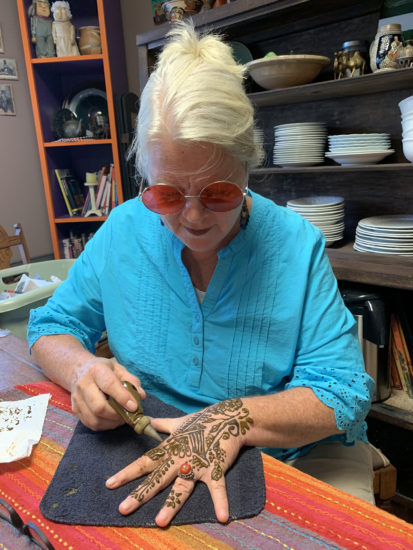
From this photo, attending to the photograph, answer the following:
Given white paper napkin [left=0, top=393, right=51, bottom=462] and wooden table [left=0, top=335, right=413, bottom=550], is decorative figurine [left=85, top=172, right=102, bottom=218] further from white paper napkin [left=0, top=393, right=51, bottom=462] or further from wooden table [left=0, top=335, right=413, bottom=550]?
wooden table [left=0, top=335, right=413, bottom=550]

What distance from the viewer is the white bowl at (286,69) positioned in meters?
1.85

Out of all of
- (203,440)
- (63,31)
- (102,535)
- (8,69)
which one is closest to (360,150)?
(203,440)

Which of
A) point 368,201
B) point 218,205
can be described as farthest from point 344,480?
point 368,201

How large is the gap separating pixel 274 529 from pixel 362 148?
165 centimetres

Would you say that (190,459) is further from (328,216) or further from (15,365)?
(328,216)

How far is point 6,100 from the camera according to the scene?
127 inches

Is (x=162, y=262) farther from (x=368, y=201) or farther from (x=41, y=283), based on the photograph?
(x=368, y=201)

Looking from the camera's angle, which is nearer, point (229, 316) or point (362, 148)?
point (229, 316)

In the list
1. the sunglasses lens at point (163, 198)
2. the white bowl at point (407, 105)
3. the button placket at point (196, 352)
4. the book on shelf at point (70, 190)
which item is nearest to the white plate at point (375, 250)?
the white bowl at point (407, 105)

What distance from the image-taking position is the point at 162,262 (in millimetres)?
1150

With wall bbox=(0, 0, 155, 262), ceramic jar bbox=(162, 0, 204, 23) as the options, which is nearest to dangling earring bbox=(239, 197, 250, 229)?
ceramic jar bbox=(162, 0, 204, 23)

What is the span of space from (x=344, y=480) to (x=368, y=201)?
1551 mm

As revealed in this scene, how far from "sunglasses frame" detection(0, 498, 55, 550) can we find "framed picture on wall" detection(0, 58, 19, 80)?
342 centimetres

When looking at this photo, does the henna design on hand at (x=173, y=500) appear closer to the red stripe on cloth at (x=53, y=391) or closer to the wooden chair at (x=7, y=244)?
the red stripe on cloth at (x=53, y=391)
